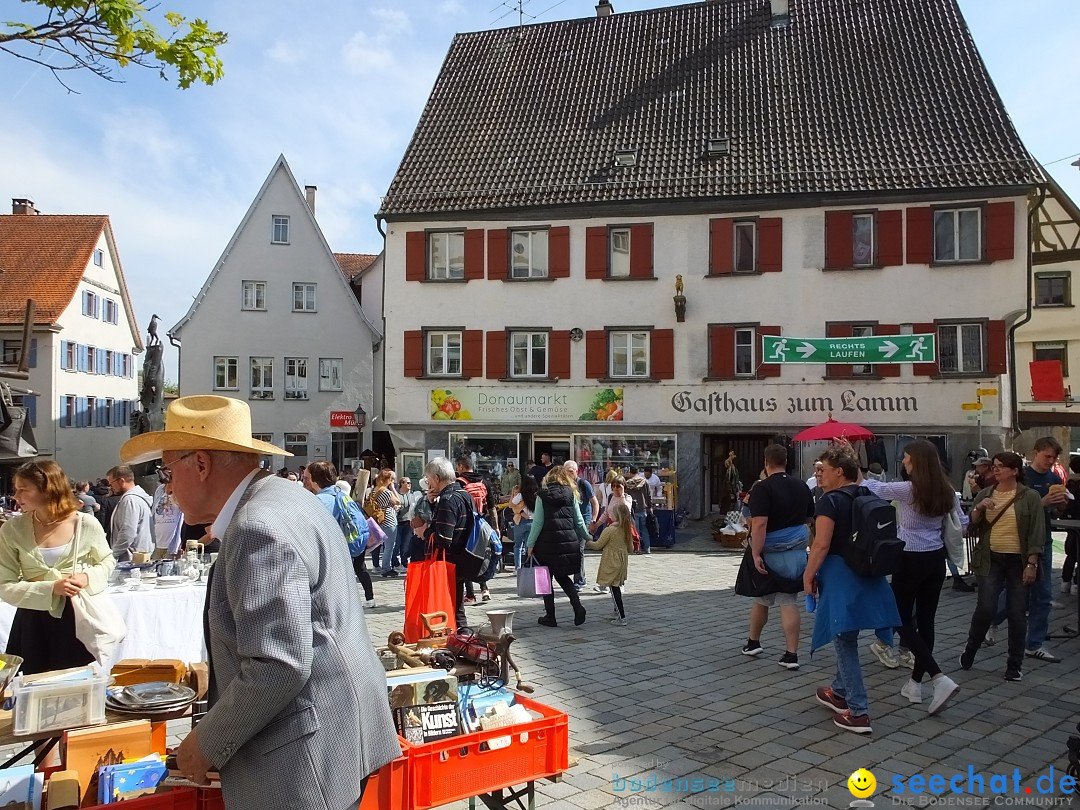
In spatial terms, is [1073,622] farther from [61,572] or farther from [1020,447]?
[1020,447]

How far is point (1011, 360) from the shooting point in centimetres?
2250

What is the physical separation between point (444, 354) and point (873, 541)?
65.9ft

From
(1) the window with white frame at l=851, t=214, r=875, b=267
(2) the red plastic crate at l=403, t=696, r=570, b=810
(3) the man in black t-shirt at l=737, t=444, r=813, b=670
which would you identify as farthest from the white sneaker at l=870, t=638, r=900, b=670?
(1) the window with white frame at l=851, t=214, r=875, b=267

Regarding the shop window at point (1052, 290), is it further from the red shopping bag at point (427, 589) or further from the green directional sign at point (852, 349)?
the red shopping bag at point (427, 589)

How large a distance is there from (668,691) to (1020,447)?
1077 inches

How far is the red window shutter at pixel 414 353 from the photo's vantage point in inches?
978

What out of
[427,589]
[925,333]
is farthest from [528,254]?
[427,589]

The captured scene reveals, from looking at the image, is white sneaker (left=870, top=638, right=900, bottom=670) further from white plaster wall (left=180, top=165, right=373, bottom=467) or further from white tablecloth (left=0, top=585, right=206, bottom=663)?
white plaster wall (left=180, top=165, right=373, bottom=467)

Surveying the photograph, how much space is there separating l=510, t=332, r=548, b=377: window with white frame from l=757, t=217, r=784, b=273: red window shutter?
6159 mm

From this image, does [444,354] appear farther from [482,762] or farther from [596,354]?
[482,762]

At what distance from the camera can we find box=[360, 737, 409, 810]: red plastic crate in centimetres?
345

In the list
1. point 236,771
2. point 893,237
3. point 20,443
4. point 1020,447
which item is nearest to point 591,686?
point 236,771

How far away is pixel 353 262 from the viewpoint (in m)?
41.8

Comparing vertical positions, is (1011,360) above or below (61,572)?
above
